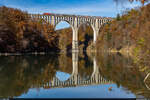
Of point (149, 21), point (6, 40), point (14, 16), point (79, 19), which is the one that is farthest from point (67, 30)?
point (149, 21)

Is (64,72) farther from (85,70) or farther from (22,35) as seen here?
(22,35)

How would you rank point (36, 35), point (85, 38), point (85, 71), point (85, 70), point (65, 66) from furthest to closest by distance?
1. point (85, 38)
2. point (36, 35)
3. point (65, 66)
4. point (85, 70)
5. point (85, 71)

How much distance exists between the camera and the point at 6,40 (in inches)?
1359

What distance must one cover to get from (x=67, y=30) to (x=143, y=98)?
9660 centimetres

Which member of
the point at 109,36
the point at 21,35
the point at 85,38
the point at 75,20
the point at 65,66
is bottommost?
the point at 65,66

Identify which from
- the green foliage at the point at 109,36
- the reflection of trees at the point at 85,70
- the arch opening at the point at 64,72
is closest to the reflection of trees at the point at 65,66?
the arch opening at the point at 64,72

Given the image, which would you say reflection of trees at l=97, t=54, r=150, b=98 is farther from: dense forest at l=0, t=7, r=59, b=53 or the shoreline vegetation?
dense forest at l=0, t=7, r=59, b=53

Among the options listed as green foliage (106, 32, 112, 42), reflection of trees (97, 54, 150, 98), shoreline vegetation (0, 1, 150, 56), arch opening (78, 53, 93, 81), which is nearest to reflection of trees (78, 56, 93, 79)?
arch opening (78, 53, 93, 81)

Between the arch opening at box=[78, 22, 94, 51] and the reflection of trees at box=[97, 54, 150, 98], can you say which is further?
the arch opening at box=[78, 22, 94, 51]

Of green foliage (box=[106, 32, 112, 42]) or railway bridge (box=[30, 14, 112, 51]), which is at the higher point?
railway bridge (box=[30, 14, 112, 51])

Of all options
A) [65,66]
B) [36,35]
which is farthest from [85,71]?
[36,35]

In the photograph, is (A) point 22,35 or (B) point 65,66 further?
(A) point 22,35

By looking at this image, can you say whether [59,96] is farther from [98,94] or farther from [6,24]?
[6,24]

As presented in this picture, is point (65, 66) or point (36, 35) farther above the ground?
point (36, 35)
